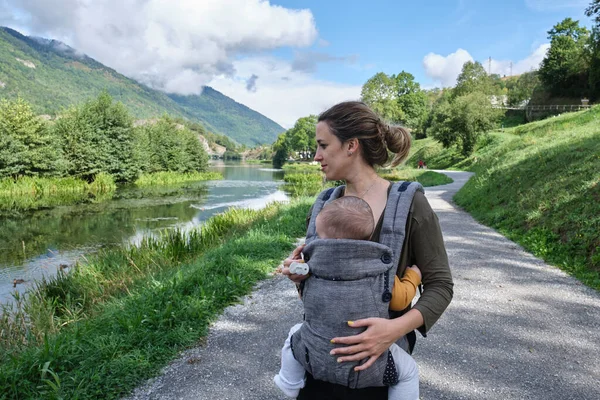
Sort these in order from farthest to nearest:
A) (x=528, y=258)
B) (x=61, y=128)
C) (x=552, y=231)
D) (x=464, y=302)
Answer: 1. (x=61, y=128)
2. (x=552, y=231)
3. (x=528, y=258)
4. (x=464, y=302)

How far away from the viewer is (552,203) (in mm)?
7977

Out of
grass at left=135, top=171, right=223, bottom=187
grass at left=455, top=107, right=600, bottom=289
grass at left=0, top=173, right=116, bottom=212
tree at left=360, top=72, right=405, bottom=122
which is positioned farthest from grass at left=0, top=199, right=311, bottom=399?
tree at left=360, top=72, right=405, bottom=122

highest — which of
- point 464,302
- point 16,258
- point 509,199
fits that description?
point 509,199

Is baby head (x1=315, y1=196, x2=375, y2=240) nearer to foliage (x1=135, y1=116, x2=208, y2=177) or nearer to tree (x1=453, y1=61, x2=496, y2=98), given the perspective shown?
foliage (x1=135, y1=116, x2=208, y2=177)

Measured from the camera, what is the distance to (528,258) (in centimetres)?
644

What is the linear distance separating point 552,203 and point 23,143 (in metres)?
28.1

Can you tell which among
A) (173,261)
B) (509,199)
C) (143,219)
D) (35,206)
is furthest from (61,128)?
(509,199)

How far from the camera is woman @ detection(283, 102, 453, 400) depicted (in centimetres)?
121

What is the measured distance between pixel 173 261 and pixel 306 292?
23.5 feet

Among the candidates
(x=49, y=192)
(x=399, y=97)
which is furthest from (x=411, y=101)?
(x=49, y=192)

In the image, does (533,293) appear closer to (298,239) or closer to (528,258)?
(528,258)

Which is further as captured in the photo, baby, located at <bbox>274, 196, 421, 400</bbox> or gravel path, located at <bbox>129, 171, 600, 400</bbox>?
gravel path, located at <bbox>129, 171, 600, 400</bbox>

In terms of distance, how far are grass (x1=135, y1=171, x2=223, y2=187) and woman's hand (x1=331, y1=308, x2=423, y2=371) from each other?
34.9 meters

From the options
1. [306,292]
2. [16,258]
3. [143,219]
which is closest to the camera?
[306,292]
